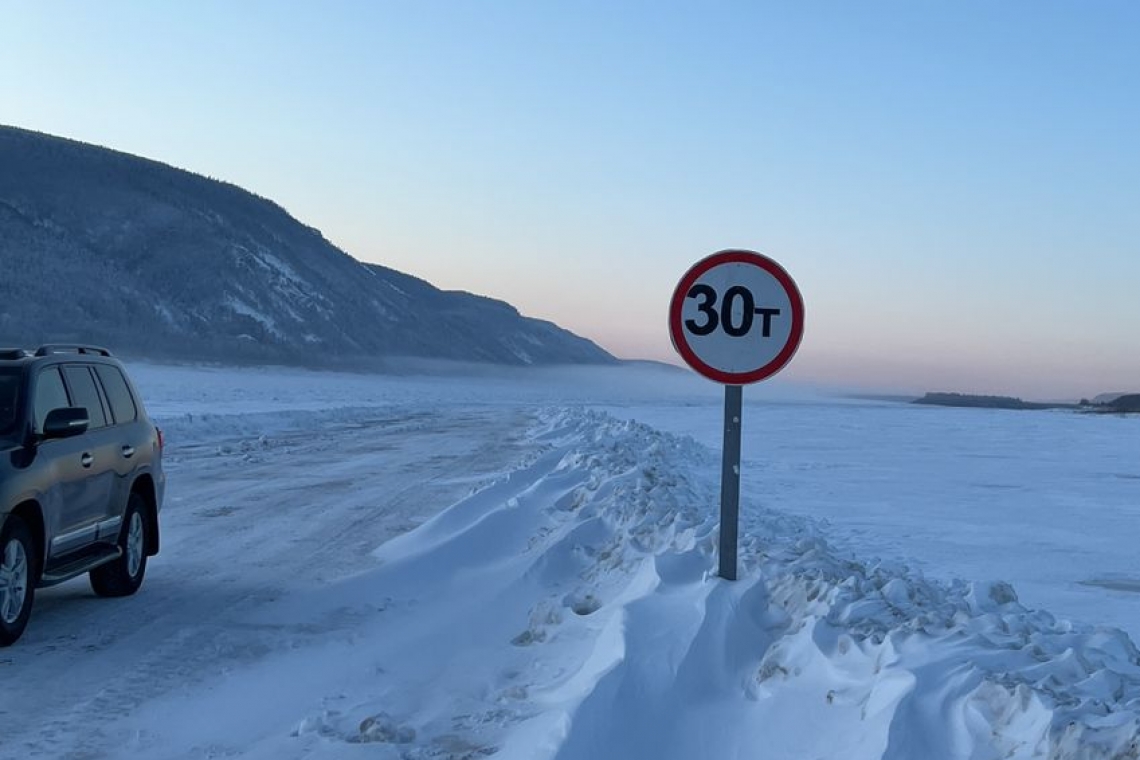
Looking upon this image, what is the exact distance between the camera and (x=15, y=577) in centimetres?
731

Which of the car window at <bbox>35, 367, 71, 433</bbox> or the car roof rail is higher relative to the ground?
the car roof rail

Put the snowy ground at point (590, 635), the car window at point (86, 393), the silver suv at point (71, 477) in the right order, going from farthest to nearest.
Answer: the car window at point (86, 393)
the silver suv at point (71, 477)
the snowy ground at point (590, 635)

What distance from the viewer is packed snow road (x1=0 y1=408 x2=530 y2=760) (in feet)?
20.0

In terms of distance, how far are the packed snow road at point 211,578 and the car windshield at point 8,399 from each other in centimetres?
128

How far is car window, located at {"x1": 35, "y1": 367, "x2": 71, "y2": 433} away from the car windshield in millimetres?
128

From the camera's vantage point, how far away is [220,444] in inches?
974

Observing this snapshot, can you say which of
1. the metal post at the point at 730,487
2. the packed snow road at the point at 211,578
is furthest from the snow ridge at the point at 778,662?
the packed snow road at the point at 211,578

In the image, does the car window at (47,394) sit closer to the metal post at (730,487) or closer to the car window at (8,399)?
the car window at (8,399)

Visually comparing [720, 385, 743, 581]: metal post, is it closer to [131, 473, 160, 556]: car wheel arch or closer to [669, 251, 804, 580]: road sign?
[669, 251, 804, 580]: road sign

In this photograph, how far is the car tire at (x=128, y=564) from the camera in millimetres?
8906

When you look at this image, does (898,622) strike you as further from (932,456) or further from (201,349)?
(201,349)

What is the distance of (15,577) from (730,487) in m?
4.20

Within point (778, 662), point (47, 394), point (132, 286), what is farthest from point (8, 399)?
point (132, 286)

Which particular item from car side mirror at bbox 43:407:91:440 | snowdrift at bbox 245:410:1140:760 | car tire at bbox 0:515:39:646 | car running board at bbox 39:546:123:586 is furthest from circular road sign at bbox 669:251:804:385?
car running board at bbox 39:546:123:586
